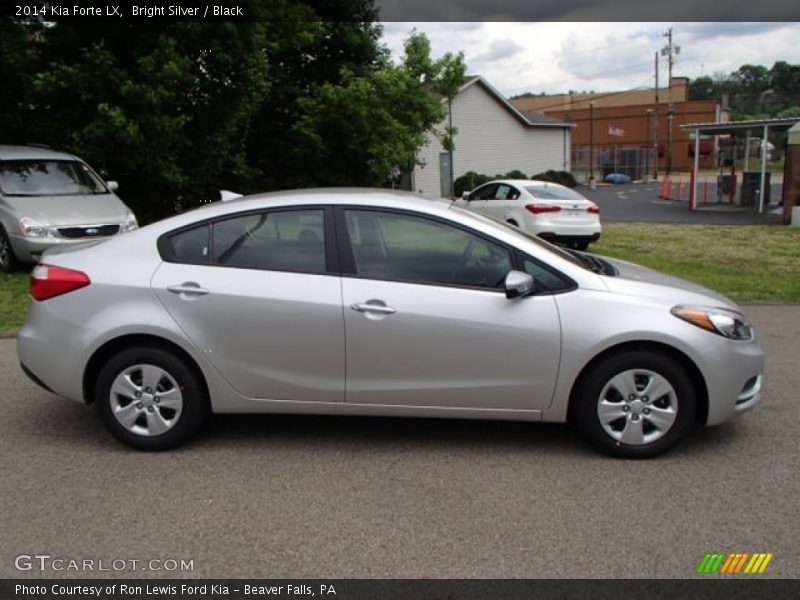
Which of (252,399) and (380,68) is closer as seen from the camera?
(252,399)

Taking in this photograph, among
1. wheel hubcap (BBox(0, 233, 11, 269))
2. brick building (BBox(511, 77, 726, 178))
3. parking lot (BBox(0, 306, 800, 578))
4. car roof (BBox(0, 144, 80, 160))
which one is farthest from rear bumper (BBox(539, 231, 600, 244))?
brick building (BBox(511, 77, 726, 178))

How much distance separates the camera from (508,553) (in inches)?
133

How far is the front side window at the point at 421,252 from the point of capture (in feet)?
14.5

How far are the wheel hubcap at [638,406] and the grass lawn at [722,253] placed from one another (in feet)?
18.6

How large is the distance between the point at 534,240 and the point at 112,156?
38.2ft

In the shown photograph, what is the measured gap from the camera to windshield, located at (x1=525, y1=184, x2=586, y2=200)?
15.3m

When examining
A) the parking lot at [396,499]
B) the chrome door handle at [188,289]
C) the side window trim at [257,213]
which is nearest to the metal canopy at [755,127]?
the parking lot at [396,499]

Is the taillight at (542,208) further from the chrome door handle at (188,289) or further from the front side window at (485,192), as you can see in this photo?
the chrome door handle at (188,289)

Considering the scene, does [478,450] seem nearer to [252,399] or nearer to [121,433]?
[252,399]

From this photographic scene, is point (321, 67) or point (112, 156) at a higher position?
point (321, 67)

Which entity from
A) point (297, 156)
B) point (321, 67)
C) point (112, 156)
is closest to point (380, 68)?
point (321, 67)

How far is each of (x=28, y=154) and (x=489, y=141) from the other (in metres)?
32.0

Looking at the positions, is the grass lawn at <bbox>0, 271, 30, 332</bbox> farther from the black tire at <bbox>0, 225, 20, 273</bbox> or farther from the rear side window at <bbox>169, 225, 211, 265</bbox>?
the rear side window at <bbox>169, 225, 211, 265</bbox>
